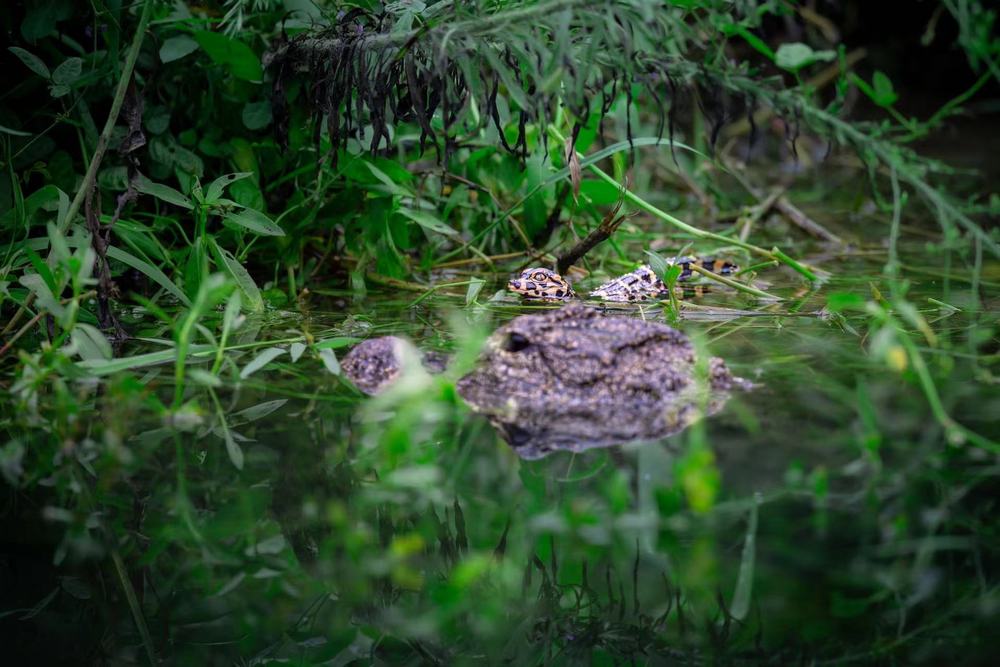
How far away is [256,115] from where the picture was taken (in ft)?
7.67

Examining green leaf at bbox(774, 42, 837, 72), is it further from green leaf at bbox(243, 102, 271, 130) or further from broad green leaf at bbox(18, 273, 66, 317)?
broad green leaf at bbox(18, 273, 66, 317)

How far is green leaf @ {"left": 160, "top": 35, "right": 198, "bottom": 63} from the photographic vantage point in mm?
2164

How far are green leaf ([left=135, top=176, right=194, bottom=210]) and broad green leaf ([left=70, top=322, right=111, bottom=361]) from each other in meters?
0.49

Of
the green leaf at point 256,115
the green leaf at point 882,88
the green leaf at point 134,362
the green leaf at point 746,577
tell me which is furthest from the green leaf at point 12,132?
the green leaf at point 882,88

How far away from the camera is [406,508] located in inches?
50.6

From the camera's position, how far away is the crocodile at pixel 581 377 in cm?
159

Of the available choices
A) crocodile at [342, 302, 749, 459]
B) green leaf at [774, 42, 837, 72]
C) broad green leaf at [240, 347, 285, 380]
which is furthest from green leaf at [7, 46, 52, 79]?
green leaf at [774, 42, 837, 72]

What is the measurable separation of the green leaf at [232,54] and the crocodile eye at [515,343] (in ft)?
3.16

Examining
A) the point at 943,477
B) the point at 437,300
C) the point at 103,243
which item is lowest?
the point at 437,300

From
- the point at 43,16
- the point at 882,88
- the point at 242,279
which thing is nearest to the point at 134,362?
the point at 242,279

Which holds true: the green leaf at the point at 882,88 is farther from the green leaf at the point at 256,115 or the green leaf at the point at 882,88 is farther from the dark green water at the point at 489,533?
the green leaf at the point at 256,115

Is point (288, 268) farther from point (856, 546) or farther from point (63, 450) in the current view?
point (856, 546)

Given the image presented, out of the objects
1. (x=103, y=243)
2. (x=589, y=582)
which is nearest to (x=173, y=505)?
(x=589, y=582)

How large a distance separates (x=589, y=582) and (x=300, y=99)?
1613mm
